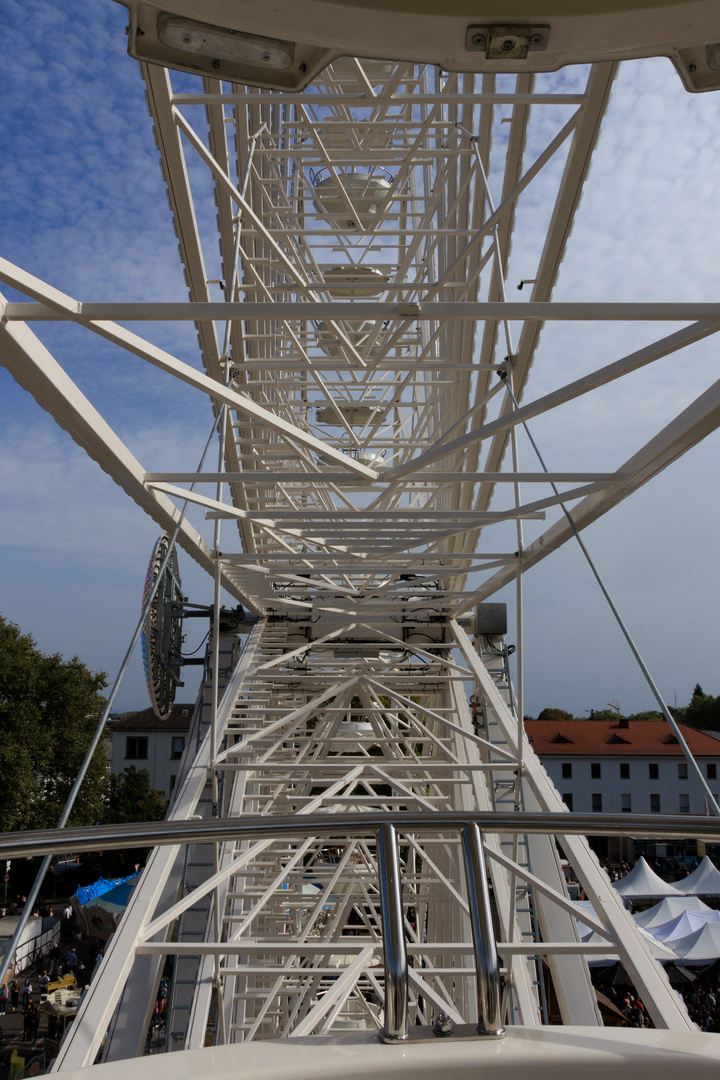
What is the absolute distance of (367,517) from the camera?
770cm

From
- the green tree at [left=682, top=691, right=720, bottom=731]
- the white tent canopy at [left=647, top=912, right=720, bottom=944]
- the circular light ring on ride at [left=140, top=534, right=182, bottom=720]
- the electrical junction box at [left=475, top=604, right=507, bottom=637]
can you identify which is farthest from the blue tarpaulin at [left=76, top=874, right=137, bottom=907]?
the green tree at [left=682, top=691, right=720, bottom=731]

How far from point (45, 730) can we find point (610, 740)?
28432 millimetres

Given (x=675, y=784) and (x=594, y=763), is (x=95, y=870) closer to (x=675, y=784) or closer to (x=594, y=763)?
(x=594, y=763)

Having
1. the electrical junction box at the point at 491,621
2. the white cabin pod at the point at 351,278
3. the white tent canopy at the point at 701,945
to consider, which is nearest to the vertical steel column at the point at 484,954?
the white cabin pod at the point at 351,278

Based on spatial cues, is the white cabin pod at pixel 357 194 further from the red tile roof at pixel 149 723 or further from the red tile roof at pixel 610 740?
the red tile roof at pixel 149 723

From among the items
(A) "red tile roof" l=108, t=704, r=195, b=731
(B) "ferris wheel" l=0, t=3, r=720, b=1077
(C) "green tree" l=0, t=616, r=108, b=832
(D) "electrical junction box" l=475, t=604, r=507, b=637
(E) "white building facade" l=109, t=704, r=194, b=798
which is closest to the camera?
(B) "ferris wheel" l=0, t=3, r=720, b=1077

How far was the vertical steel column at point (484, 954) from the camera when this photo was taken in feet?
6.98

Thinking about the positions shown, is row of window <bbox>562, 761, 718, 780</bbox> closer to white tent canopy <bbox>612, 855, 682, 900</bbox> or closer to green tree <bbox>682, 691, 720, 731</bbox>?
green tree <bbox>682, 691, 720, 731</bbox>

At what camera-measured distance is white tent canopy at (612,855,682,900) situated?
70.5ft

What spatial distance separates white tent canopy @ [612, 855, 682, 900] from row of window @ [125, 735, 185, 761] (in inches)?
1092

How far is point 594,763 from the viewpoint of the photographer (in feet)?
141

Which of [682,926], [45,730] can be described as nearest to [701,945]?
[682,926]

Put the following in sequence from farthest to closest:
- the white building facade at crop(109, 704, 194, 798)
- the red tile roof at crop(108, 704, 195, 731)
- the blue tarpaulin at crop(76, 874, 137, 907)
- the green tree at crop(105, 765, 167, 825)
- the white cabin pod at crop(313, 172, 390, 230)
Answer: the red tile roof at crop(108, 704, 195, 731) < the white building facade at crop(109, 704, 194, 798) < the green tree at crop(105, 765, 167, 825) < the blue tarpaulin at crop(76, 874, 137, 907) < the white cabin pod at crop(313, 172, 390, 230)

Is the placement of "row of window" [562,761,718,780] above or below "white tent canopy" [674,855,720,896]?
above
